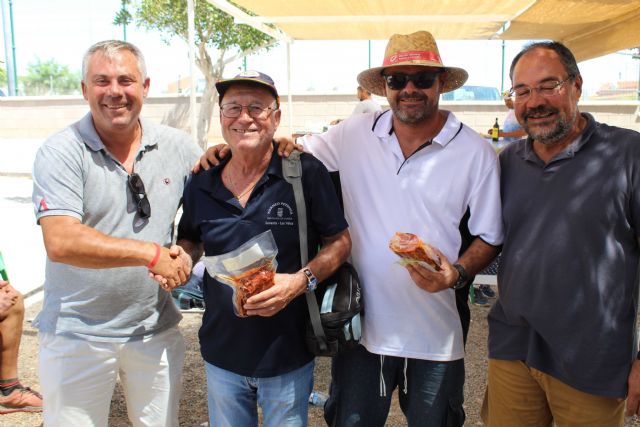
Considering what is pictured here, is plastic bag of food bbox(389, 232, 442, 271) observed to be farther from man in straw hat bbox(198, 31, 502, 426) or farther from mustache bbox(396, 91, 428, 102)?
mustache bbox(396, 91, 428, 102)

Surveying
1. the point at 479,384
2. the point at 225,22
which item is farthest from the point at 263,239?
the point at 225,22

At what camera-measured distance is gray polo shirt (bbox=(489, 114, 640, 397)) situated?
2.31m

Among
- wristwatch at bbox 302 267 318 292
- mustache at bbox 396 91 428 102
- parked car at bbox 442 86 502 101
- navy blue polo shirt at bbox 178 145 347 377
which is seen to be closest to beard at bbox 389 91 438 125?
mustache at bbox 396 91 428 102

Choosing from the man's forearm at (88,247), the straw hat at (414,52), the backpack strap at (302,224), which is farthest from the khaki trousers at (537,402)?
the man's forearm at (88,247)

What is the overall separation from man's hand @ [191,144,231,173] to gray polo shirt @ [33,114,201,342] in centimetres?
17

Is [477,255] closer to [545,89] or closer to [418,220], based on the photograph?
[418,220]

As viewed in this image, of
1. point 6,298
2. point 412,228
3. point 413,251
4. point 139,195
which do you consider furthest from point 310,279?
point 6,298

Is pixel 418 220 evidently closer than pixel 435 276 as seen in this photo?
No

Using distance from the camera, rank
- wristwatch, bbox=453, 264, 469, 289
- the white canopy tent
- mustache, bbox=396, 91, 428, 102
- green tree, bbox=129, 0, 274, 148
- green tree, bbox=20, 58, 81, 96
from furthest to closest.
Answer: green tree, bbox=20, 58, 81, 96
green tree, bbox=129, 0, 274, 148
the white canopy tent
mustache, bbox=396, 91, 428, 102
wristwatch, bbox=453, 264, 469, 289

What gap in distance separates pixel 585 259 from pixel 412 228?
742 mm

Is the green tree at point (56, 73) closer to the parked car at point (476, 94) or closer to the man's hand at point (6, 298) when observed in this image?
the parked car at point (476, 94)

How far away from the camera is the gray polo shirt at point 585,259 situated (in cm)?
231

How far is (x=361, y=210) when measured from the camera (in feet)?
8.90

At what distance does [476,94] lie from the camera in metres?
22.2
